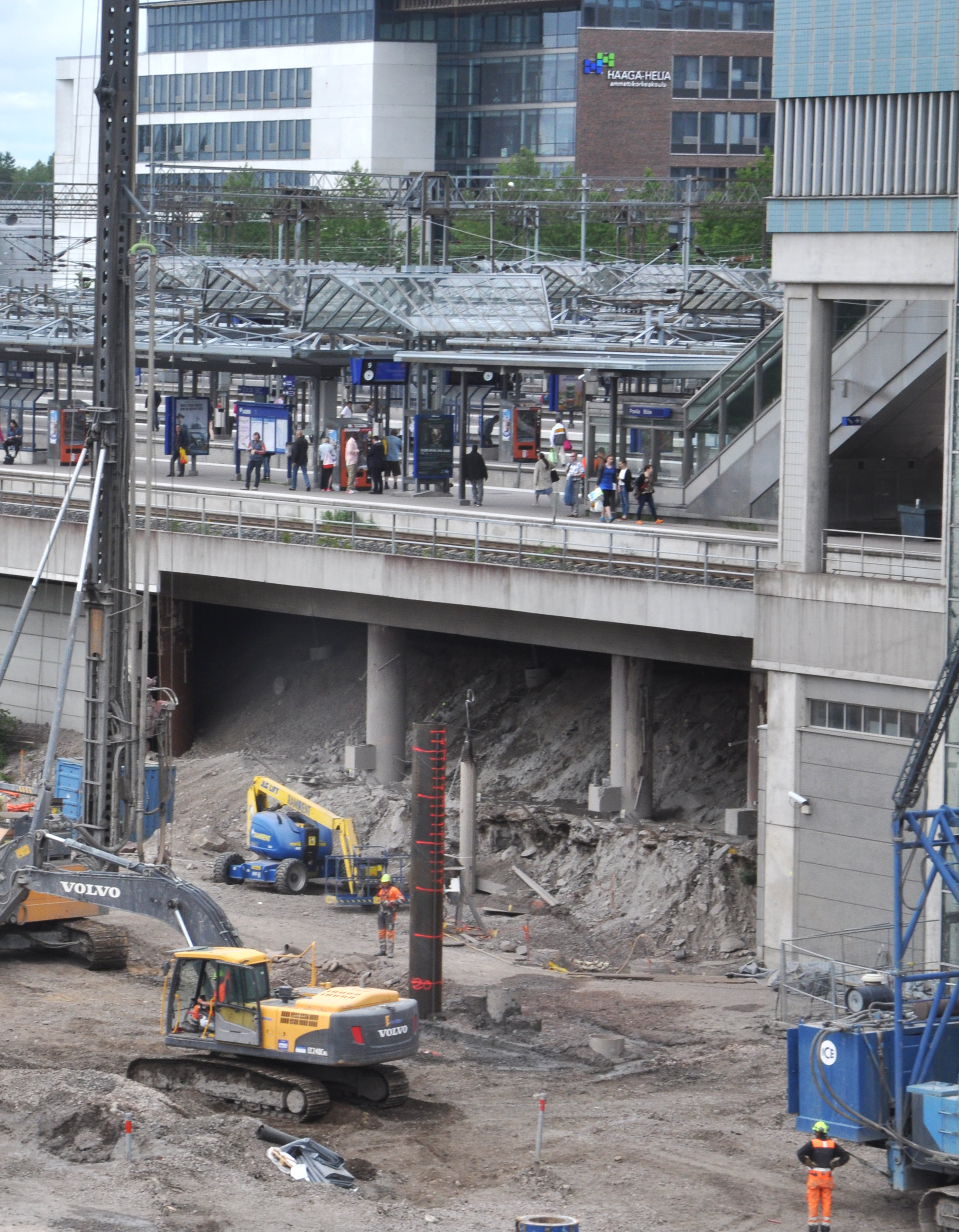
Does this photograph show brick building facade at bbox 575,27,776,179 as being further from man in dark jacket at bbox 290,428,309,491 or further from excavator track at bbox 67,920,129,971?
excavator track at bbox 67,920,129,971

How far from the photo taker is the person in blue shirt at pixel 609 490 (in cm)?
3888

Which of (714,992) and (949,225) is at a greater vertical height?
(949,225)

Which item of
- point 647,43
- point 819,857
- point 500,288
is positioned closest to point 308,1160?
point 819,857

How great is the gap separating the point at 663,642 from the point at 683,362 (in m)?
8.95

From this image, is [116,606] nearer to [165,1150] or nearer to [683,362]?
[165,1150]

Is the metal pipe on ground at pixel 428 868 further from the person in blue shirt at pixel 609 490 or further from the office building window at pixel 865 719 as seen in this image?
the person in blue shirt at pixel 609 490

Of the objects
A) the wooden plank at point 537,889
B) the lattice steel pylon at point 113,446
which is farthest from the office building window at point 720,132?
the lattice steel pylon at point 113,446

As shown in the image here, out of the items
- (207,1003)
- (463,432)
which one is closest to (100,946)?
(207,1003)

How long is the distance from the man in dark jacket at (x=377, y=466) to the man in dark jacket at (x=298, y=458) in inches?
62.4

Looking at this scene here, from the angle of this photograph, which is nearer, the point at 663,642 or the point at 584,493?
the point at 663,642

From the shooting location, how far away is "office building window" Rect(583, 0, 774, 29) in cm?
10669

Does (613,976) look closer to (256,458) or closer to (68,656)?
(68,656)

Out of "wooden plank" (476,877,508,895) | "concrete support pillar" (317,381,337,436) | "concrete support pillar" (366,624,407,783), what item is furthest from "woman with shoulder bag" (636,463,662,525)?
"concrete support pillar" (317,381,337,436)

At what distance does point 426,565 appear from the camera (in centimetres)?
3531
